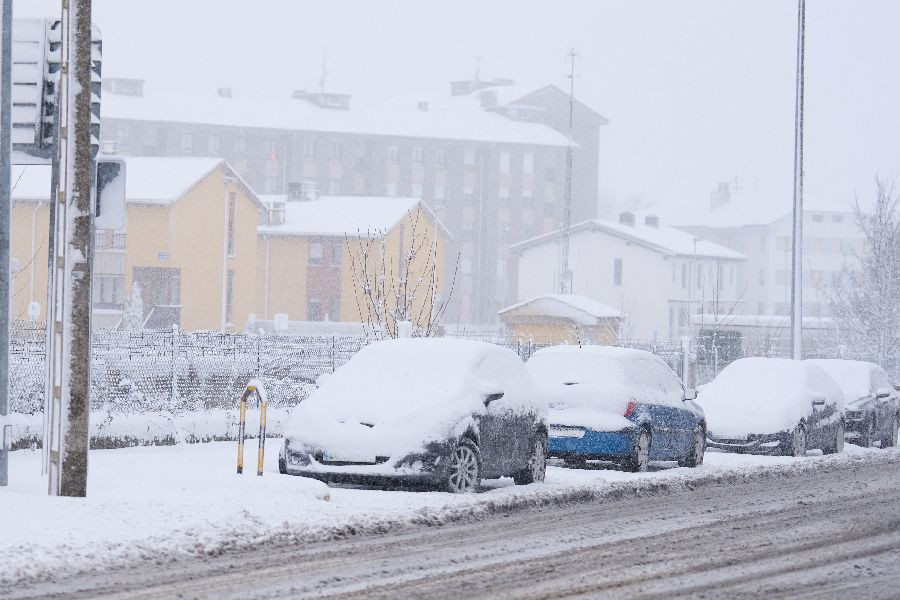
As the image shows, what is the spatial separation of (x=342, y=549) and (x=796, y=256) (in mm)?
22386

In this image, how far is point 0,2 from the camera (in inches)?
537

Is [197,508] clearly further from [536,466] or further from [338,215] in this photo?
[338,215]

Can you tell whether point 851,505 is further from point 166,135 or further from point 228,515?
point 166,135

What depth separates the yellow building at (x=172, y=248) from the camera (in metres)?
71.8

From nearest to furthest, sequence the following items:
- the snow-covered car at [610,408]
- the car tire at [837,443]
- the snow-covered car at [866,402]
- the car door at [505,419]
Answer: the car door at [505,419], the snow-covered car at [610,408], the car tire at [837,443], the snow-covered car at [866,402]

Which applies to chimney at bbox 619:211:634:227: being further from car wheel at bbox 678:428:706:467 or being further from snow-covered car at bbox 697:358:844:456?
car wheel at bbox 678:428:706:467

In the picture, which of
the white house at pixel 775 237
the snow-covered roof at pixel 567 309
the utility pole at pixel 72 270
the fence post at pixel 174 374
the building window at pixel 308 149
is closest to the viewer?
the utility pole at pixel 72 270

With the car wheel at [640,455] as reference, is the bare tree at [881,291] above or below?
above

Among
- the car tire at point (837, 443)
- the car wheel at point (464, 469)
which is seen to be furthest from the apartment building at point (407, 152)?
the car wheel at point (464, 469)

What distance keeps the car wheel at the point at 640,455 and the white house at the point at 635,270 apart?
77.1 m

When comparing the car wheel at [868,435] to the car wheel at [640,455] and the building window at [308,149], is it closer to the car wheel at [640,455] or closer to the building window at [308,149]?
the car wheel at [640,455]

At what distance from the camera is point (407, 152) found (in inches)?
4732

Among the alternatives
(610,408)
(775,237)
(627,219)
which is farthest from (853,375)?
(775,237)

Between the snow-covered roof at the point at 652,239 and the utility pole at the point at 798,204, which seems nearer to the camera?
the utility pole at the point at 798,204
